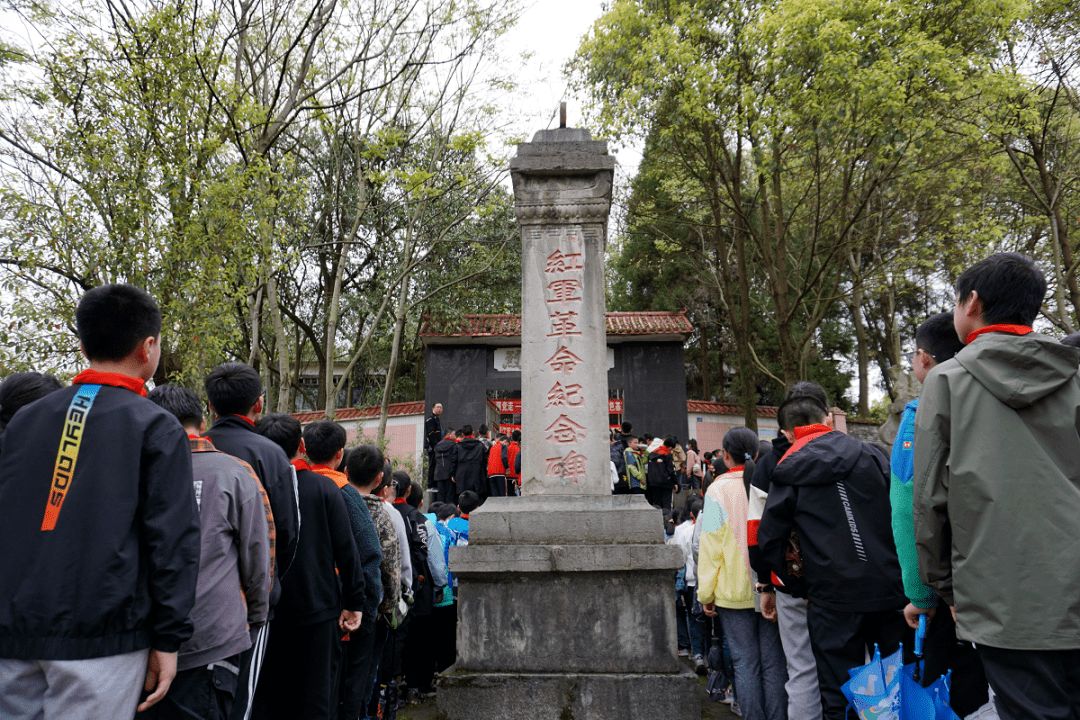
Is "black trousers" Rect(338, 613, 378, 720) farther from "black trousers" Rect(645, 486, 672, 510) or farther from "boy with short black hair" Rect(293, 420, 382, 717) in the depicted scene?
"black trousers" Rect(645, 486, 672, 510)

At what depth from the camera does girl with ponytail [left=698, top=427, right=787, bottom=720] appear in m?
3.70

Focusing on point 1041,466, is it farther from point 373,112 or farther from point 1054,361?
point 373,112

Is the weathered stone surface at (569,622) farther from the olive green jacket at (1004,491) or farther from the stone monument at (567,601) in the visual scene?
the olive green jacket at (1004,491)

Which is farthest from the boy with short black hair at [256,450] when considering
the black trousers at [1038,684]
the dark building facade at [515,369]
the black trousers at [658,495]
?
the dark building facade at [515,369]

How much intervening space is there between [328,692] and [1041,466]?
306 centimetres

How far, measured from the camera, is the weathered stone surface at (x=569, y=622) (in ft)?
13.1

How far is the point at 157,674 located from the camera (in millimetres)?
1929

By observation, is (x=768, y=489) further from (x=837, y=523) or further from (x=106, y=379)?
(x=106, y=379)

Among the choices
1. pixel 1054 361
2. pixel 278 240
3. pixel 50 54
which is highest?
pixel 50 54

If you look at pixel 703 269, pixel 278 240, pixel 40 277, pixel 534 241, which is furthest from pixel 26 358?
pixel 703 269

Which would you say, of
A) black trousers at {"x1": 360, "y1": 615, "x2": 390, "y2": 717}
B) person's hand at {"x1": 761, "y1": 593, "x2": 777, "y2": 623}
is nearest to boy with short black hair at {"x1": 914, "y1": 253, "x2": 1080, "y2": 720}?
person's hand at {"x1": 761, "y1": 593, "x2": 777, "y2": 623}

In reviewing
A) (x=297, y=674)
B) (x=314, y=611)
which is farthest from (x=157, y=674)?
(x=297, y=674)

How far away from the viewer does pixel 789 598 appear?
341 cm

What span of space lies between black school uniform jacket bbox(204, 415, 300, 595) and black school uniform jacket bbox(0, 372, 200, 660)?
782 millimetres
